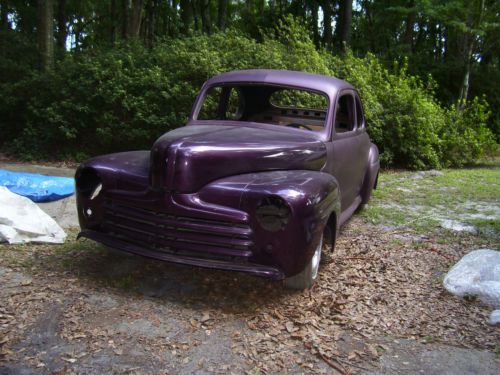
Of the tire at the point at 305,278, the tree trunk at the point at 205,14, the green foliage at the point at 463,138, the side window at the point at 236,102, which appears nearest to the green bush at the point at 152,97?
the green foliage at the point at 463,138

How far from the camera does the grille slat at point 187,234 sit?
3.20 meters

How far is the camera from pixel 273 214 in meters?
3.16

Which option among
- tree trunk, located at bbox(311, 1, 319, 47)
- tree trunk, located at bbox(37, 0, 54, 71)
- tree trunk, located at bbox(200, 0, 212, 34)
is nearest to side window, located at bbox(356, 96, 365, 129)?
tree trunk, located at bbox(37, 0, 54, 71)

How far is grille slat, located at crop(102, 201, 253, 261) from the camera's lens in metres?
3.20

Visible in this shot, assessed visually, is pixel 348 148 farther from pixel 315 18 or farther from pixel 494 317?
pixel 315 18

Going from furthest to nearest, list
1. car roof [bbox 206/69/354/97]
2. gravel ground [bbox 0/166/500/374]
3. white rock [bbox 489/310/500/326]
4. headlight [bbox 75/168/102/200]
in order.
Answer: car roof [bbox 206/69/354/97] < headlight [bbox 75/168/102/200] < white rock [bbox 489/310/500/326] < gravel ground [bbox 0/166/500/374]

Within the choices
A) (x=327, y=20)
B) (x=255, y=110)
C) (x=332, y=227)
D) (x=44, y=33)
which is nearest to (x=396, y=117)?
(x=255, y=110)

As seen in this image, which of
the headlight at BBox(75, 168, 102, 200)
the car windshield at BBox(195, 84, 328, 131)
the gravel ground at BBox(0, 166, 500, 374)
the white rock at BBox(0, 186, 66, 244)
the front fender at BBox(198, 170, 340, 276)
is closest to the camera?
the gravel ground at BBox(0, 166, 500, 374)

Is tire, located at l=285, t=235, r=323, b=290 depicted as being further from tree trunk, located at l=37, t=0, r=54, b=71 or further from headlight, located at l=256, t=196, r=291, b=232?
tree trunk, located at l=37, t=0, r=54, b=71

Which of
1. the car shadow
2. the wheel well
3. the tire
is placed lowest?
the car shadow

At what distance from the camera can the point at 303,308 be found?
3.42m

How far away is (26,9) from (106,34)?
29.6ft

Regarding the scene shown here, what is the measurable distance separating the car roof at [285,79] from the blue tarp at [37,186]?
99.5 inches

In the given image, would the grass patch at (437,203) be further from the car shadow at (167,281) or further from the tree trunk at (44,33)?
the tree trunk at (44,33)
